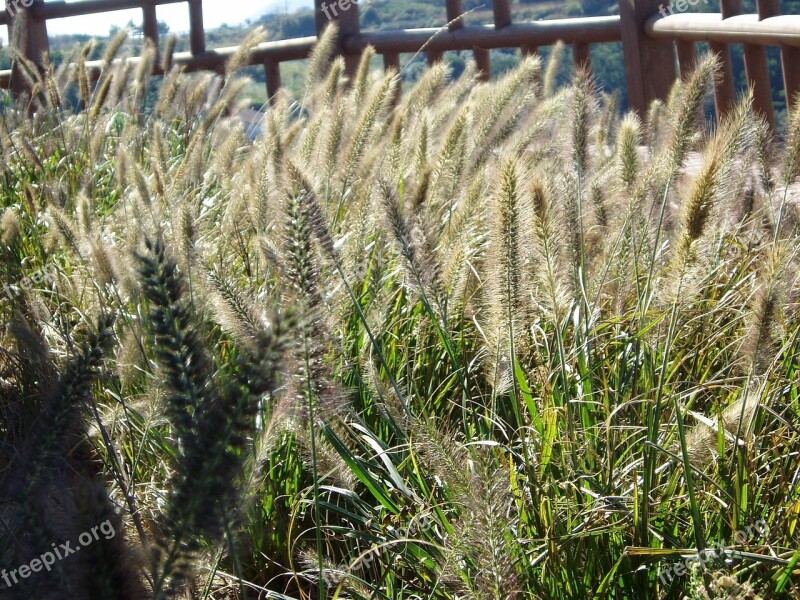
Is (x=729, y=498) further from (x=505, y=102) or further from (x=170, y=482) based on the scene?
(x=505, y=102)

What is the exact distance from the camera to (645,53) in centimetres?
490

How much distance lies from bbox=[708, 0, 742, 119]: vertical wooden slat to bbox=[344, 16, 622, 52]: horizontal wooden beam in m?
0.79

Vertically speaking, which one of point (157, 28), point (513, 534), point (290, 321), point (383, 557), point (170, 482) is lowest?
point (383, 557)

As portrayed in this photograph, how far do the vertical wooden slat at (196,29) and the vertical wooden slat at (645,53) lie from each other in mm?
3191

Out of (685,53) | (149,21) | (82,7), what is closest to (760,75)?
(685,53)

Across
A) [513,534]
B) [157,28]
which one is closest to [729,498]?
[513,534]

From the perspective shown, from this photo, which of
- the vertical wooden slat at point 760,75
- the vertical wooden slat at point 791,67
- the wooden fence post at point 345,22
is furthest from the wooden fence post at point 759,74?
the wooden fence post at point 345,22

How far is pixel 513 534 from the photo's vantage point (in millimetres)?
1396

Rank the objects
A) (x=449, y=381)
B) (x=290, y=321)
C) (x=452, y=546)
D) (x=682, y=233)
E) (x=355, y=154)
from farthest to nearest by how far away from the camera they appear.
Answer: (x=355, y=154) < (x=449, y=381) < (x=682, y=233) < (x=452, y=546) < (x=290, y=321)

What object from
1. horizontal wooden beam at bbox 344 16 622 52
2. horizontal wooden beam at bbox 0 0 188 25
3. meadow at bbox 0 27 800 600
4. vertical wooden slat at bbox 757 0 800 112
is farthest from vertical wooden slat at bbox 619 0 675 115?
horizontal wooden beam at bbox 0 0 188 25

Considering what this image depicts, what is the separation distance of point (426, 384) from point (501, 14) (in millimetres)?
4054

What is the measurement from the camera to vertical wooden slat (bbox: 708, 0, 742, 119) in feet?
12.7

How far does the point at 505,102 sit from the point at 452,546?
154 centimetres

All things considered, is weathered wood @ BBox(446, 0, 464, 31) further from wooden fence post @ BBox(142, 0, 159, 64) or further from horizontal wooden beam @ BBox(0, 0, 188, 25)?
wooden fence post @ BBox(142, 0, 159, 64)
